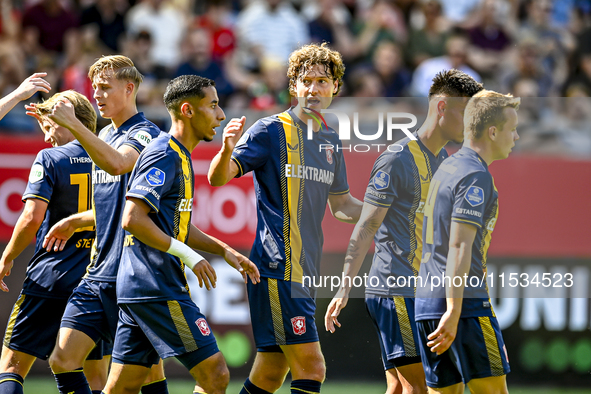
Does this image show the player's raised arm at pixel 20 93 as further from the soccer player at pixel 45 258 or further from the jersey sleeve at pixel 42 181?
the jersey sleeve at pixel 42 181

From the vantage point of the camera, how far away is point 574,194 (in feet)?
25.2

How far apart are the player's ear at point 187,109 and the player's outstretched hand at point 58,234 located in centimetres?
127

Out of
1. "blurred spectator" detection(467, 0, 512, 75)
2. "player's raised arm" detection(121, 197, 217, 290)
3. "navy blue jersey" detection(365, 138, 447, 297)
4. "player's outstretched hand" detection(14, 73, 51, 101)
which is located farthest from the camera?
"blurred spectator" detection(467, 0, 512, 75)

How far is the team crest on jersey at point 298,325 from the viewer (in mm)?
4789

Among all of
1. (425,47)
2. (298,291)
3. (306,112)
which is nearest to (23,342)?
(298,291)

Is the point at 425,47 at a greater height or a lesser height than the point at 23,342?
greater

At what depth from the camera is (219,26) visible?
35.7 ft

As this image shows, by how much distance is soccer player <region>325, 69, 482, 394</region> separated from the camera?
516 centimetres

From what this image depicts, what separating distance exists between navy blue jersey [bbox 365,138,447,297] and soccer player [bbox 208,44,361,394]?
15.4 inches

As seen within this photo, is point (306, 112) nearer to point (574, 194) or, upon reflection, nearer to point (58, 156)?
point (58, 156)

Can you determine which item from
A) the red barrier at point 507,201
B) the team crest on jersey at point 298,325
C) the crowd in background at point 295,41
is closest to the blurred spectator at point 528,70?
the crowd in background at point 295,41

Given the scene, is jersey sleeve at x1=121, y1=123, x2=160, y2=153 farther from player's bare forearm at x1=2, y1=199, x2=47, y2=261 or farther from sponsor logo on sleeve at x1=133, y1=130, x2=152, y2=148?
player's bare forearm at x1=2, y1=199, x2=47, y2=261

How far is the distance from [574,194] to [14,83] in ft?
22.8

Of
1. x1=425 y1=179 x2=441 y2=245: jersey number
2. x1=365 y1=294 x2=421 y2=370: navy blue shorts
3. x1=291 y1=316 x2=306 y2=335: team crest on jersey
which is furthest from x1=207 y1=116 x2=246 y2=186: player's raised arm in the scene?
x1=365 y1=294 x2=421 y2=370: navy blue shorts
